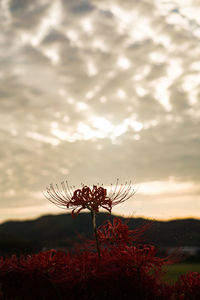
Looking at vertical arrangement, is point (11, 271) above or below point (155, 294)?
above

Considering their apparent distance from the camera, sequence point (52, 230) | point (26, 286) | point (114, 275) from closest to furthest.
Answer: point (114, 275)
point (26, 286)
point (52, 230)

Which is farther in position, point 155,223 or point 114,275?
point 155,223

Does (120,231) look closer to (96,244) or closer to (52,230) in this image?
(96,244)

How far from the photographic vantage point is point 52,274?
26.5 feet

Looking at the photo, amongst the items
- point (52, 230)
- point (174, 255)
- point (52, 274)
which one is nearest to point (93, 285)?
point (52, 274)

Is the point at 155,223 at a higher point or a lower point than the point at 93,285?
higher

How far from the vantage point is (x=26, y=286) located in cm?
830

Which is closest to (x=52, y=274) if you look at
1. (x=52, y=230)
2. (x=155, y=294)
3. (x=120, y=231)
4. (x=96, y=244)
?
(x=96, y=244)

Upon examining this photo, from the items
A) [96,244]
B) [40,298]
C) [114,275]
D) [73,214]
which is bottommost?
[40,298]

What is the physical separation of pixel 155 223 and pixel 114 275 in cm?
181

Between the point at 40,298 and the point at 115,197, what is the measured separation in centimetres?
312

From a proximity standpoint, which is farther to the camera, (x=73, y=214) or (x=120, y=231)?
(x=120, y=231)

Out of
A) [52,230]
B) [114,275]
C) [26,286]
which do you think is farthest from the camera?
[52,230]

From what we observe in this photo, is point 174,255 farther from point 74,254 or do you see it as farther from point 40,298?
point 40,298
